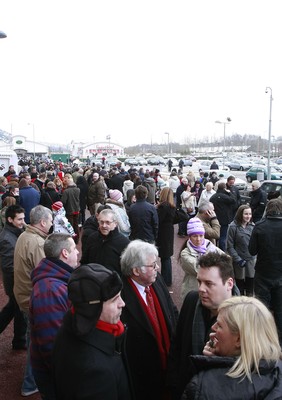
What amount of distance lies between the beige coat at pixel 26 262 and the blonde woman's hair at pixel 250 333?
2.81 m

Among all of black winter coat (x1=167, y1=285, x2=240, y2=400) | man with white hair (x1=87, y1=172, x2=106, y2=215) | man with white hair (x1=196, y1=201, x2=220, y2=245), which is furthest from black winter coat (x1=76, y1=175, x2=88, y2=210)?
black winter coat (x1=167, y1=285, x2=240, y2=400)

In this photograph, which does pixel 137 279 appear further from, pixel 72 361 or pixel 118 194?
pixel 118 194

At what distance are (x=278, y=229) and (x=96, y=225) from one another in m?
2.78

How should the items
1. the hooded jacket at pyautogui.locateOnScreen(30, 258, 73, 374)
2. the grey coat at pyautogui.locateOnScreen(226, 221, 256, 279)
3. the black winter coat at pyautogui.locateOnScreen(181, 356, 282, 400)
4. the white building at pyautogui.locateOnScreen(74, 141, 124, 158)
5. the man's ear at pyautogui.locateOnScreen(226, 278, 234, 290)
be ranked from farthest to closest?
the white building at pyautogui.locateOnScreen(74, 141, 124, 158) < the grey coat at pyautogui.locateOnScreen(226, 221, 256, 279) < the hooded jacket at pyautogui.locateOnScreen(30, 258, 73, 374) < the man's ear at pyautogui.locateOnScreen(226, 278, 234, 290) < the black winter coat at pyautogui.locateOnScreen(181, 356, 282, 400)

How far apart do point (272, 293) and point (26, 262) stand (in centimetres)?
330

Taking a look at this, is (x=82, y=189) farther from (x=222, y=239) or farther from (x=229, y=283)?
(x=229, y=283)

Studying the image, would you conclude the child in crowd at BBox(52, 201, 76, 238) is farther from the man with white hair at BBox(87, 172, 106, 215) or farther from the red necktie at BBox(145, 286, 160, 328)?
the red necktie at BBox(145, 286, 160, 328)

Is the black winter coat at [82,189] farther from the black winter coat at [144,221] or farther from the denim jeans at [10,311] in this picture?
the denim jeans at [10,311]

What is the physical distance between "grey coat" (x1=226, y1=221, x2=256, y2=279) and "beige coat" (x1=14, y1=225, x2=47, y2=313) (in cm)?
327

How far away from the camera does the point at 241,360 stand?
2.01 meters

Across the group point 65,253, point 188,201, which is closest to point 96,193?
point 188,201

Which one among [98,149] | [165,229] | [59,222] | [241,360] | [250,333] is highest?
[98,149]

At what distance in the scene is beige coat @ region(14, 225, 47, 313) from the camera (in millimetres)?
4520

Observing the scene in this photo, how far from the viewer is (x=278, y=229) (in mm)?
5418
